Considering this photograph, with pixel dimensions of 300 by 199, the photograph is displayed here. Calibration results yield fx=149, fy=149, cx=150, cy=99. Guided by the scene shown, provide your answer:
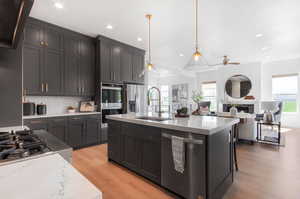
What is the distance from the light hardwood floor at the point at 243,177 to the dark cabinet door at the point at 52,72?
5.11 feet

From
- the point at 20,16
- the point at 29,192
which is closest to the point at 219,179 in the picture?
the point at 29,192

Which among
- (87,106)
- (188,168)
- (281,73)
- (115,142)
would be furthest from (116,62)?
(281,73)

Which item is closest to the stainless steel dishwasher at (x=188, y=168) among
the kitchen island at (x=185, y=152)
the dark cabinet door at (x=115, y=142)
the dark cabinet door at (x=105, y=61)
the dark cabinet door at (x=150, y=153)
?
the kitchen island at (x=185, y=152)

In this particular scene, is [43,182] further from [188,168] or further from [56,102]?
[56,102]

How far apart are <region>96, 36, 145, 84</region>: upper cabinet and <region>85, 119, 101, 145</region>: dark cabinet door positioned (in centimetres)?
111

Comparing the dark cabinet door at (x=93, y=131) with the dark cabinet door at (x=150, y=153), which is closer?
the dark cabinet door at (x=150, y=153)

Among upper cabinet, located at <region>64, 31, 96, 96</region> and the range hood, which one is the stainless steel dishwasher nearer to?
the range hood

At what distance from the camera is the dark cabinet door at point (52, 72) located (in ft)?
10.8

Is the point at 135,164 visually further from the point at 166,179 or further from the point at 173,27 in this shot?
the point at 173,27

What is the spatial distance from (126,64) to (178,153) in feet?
11.5

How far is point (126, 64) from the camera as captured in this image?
461 cm

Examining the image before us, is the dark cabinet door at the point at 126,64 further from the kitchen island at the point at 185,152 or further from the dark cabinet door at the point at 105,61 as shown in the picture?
the kitchen island at the point at 185,152

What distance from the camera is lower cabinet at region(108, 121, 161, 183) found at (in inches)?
82.1

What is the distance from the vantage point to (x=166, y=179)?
1.94m
